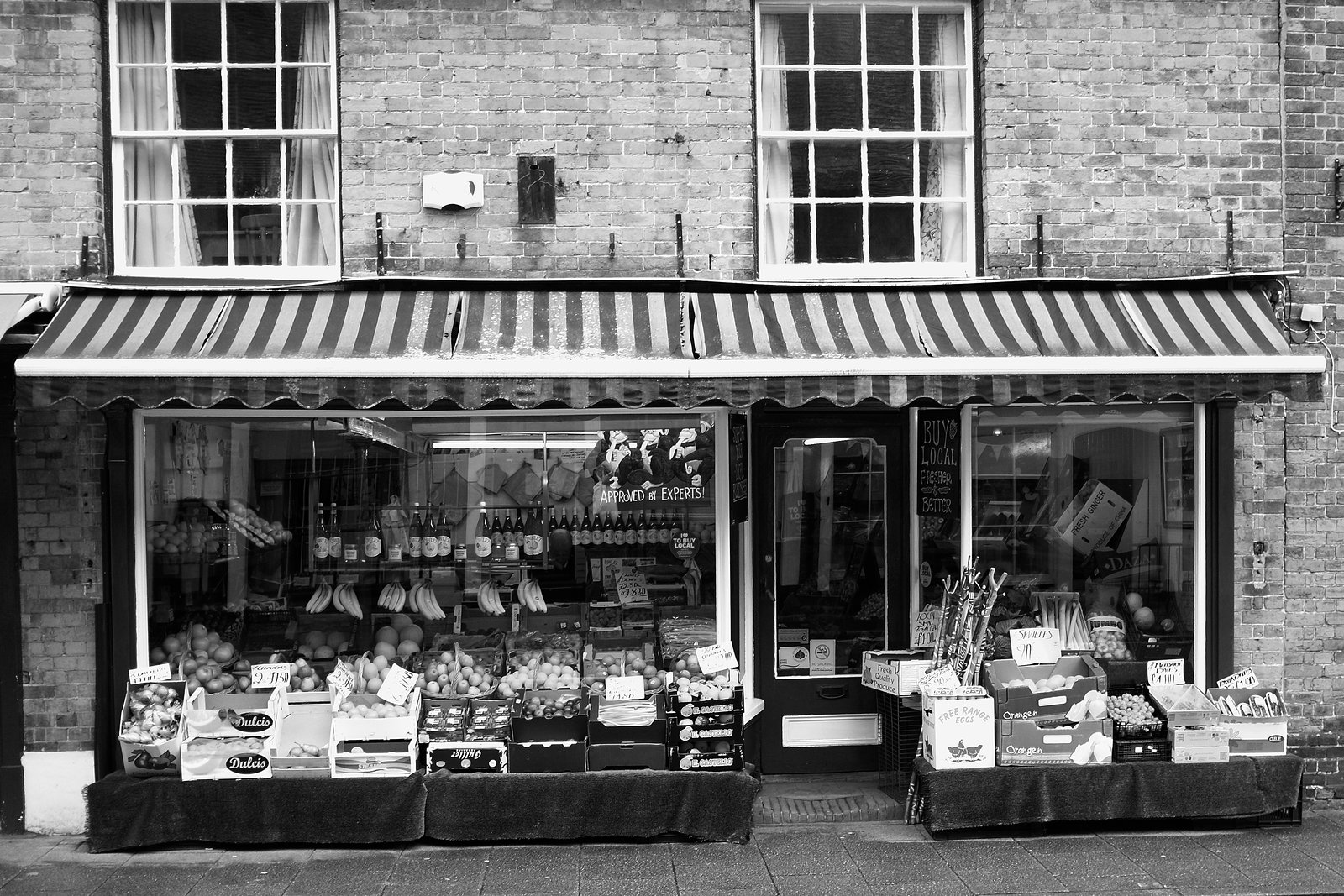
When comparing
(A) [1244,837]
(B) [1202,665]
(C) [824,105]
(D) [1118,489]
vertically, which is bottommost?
(A) [1244,837]

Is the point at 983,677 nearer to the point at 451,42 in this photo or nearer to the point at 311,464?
the point at 311,464

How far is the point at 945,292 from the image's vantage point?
7.20 m

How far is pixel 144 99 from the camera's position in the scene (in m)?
7.38

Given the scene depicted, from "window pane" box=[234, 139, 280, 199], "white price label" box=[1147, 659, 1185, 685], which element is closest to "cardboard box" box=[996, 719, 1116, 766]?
"white price label" box=[1147, 659, 1185, 685]

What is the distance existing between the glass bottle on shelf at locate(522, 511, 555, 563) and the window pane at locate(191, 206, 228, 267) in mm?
2608

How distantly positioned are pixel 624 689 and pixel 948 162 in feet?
13.4

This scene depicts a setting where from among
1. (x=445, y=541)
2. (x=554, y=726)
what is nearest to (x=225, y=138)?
(x=445, y=541)

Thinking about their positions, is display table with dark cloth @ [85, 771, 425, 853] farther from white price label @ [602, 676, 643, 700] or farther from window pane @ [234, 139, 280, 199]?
window pane @ [234, 139, 280, 199]

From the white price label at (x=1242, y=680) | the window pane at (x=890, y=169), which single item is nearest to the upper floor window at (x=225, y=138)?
the window pane at (x=890, y=169)

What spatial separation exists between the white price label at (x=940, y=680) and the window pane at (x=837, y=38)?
13.1 feet

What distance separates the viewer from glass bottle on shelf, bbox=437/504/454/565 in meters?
7.70

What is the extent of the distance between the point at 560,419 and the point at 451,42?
2488 millimetres

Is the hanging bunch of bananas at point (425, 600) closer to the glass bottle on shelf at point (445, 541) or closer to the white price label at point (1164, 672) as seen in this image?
the glass bottle on shelf at point (445, 541)

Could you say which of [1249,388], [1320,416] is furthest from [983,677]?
[1320,416]
